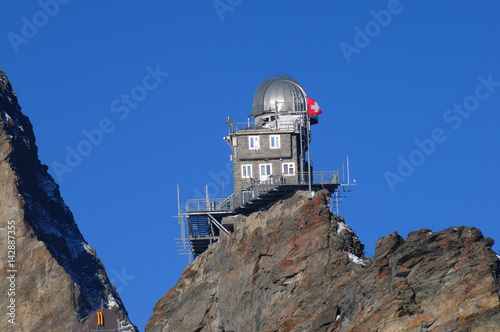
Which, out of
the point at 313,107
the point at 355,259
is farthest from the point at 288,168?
the point at 355,259

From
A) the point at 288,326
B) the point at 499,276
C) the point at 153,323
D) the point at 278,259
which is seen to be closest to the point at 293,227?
A: the point at 278,259

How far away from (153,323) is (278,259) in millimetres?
20454

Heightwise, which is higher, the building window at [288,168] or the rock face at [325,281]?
the building window at [288,168]

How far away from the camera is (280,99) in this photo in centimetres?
13350

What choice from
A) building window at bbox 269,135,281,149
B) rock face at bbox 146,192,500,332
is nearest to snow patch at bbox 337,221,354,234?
rock face at bbox 146,192,500,332

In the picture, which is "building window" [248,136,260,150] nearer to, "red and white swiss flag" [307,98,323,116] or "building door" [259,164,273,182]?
"building door" [259,164,273,182]

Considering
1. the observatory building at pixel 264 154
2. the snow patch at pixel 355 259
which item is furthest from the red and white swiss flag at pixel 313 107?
the snow patch at pixel 355 259

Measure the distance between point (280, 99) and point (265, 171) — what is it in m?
7.84

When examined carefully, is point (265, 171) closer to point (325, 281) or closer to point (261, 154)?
point (261, 154)

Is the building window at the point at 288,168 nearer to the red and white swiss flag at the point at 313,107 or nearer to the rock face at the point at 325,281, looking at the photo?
the rock face at the point at 325,281

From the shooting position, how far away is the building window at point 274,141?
130000 millimetres

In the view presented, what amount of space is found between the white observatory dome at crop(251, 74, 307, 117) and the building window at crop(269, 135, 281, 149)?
3.40 meters

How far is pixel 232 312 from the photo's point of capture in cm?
11681

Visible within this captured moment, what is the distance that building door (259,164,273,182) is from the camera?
425ft
